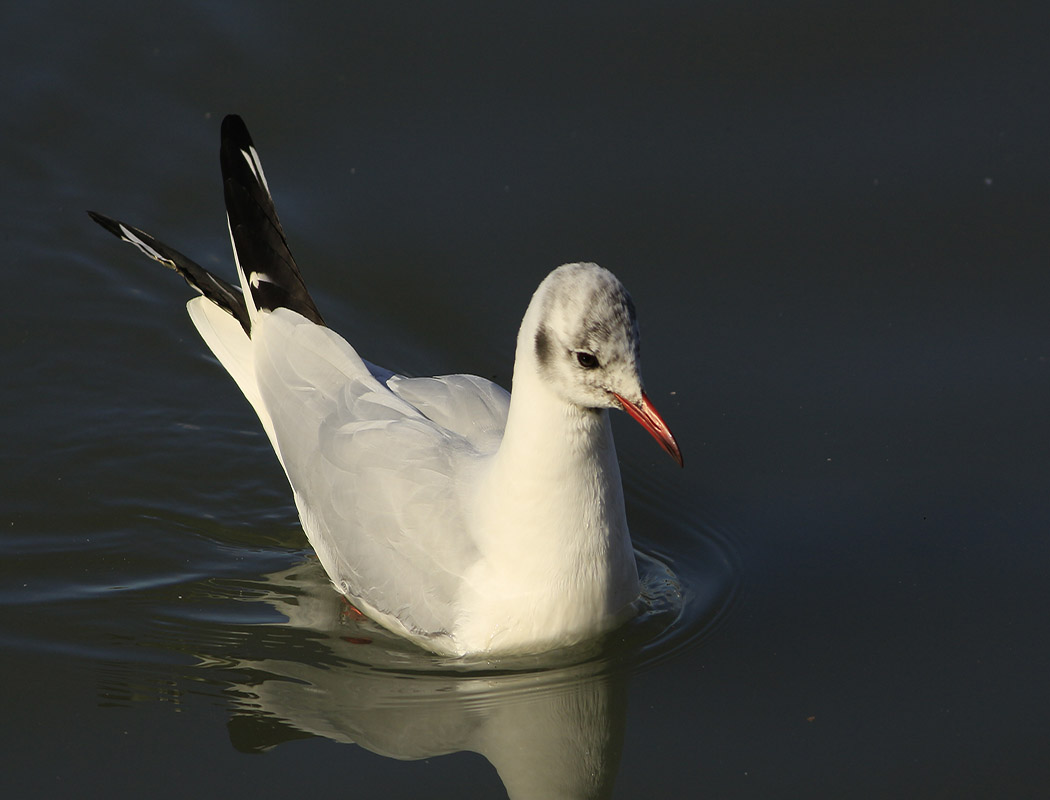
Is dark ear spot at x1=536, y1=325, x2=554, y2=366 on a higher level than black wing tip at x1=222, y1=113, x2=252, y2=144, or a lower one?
lower

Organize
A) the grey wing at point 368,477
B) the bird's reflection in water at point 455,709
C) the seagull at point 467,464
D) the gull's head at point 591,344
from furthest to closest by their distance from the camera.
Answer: the grey wing at point 368,477
the bird's reflection in water at point 455,709
the seagull at point 467,464
the gull's head at point 591,344

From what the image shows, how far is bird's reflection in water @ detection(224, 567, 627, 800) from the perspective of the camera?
506 cm

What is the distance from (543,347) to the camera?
16.1ft

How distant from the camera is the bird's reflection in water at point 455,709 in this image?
5059 millimetres

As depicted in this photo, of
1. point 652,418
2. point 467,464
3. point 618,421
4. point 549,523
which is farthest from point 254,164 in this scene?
point 652,418

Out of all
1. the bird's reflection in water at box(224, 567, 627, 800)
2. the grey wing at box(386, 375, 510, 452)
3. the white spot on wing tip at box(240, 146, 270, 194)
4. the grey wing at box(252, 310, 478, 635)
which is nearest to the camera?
the bird's reflection in water at box(224, 567, 627, 800)

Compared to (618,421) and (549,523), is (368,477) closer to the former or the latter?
(549,523)

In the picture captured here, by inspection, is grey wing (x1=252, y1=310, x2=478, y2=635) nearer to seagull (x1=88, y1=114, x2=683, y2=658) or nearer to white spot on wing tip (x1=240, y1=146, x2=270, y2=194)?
seagull (x1=88, y1=114, x2=683, y2=658)

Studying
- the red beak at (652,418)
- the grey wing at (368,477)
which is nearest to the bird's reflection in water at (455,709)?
the grey wing at (368,477)

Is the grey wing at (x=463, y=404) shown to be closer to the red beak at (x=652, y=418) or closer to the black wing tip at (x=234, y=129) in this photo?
the red beak at (x=652, y=418)

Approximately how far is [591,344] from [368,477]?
1.37 meters

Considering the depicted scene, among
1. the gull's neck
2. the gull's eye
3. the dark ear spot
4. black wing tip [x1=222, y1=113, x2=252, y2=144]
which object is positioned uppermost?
black wing tip [x1=222, y1=113, x2=252, y2=144]

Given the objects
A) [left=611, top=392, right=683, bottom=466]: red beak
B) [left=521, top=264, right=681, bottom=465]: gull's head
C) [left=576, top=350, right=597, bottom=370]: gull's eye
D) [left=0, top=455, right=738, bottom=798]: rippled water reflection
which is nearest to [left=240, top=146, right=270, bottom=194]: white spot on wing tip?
[left=0, top=455, right=738, bottom=798]: rippled water reflection

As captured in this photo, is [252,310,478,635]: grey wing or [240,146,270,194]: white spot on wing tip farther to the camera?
[240,146,270,194]: white spot on wing tip
